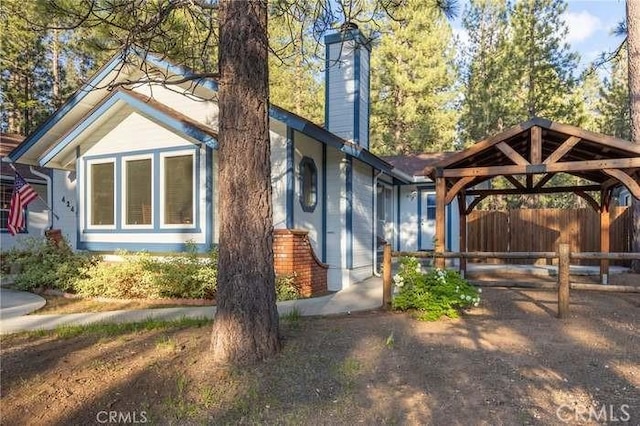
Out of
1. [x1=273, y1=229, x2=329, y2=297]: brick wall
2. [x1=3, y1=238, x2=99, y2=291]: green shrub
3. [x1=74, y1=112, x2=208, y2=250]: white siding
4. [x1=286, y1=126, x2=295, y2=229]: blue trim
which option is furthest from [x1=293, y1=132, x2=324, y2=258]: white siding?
[x1=3, y1=238, x2=99, y2=291]: green shrub

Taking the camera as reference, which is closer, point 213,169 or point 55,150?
point 213,169

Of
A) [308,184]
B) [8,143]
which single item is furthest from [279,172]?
[8,143]

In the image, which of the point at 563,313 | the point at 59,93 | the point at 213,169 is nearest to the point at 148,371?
the point at 563,313

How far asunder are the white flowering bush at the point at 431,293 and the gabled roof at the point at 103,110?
325 centimetres

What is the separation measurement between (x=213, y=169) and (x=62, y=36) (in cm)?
1971

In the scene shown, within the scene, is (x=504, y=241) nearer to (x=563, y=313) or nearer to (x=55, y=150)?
(x=563, y=313)

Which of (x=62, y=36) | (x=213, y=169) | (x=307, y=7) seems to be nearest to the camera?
(x=307, y=7)

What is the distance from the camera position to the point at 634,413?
3352mm

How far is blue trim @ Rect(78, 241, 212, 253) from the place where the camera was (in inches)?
377

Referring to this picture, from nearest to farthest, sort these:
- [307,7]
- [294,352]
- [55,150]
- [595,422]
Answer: [595,422], [294,352], [307,7], [55,150]

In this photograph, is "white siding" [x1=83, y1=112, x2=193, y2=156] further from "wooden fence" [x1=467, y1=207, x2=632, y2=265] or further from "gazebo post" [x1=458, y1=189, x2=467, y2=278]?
"wooden fence" [x1=467, y1=207, x2=632, y2=265]

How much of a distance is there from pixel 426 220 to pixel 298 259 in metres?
7.69
